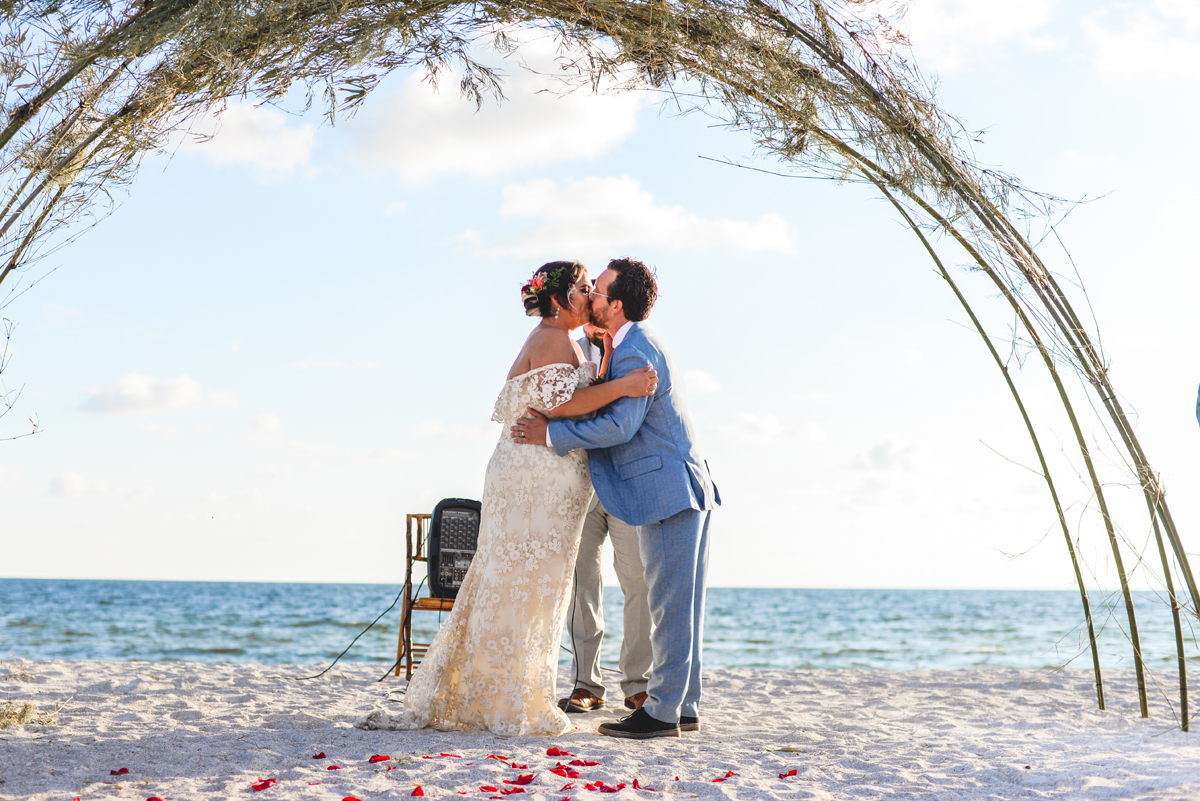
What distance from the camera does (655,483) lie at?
3668mm

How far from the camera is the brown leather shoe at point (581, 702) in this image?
14.9ft

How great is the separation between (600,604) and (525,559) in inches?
41.0

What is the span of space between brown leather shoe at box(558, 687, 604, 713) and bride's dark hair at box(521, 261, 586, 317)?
6.85ft

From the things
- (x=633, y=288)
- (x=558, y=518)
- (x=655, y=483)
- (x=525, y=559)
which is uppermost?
(x=633, y=288)

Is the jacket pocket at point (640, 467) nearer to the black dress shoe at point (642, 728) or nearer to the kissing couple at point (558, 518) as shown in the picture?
the kissing couple at point (558, 518)

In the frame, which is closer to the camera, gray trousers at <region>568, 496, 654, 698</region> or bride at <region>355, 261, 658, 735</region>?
bride at <region>355, 261, 658, 735</region>

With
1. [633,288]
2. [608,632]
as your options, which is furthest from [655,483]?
[608,632]

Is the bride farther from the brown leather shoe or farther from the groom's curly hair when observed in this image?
the brown leather shoe

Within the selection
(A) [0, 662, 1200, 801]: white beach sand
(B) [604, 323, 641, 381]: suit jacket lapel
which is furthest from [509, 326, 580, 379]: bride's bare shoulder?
(A) [0, 662, 1200, 801]: white beach sand

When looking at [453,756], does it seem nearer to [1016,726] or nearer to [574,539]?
[574,539]

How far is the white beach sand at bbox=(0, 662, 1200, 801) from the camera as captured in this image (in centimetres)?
305

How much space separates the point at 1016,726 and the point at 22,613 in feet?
81.9

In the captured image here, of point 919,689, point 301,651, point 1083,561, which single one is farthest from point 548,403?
point 301,651

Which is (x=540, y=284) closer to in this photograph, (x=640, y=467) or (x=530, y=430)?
(x=530, y=430)
